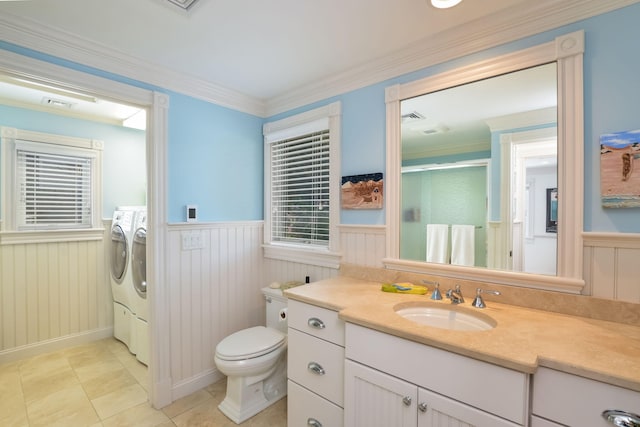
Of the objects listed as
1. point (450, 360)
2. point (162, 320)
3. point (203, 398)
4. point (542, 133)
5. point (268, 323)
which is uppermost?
point (542, 133)

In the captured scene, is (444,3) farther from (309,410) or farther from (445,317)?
(309,410)

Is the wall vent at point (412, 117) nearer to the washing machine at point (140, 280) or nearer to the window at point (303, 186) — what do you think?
Answer: the window at point (303, 186)

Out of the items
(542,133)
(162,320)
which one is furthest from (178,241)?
(542,133)

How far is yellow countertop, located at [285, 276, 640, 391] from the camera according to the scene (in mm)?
877

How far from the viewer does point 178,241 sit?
6.96 feet

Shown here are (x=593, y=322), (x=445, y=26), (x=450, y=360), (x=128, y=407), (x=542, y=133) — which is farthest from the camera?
(x=128, y=407)

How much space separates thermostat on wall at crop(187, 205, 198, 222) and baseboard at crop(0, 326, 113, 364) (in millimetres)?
2005

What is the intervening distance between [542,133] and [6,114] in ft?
13.7

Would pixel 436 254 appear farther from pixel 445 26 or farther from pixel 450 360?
pixel 445 26

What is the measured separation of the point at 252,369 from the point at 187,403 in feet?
2.20

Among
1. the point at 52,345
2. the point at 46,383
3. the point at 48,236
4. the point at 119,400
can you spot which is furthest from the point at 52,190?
Answer: the point at 119,400

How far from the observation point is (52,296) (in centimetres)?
277

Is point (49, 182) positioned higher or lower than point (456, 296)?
higher

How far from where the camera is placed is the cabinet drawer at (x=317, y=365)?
1.45 m
